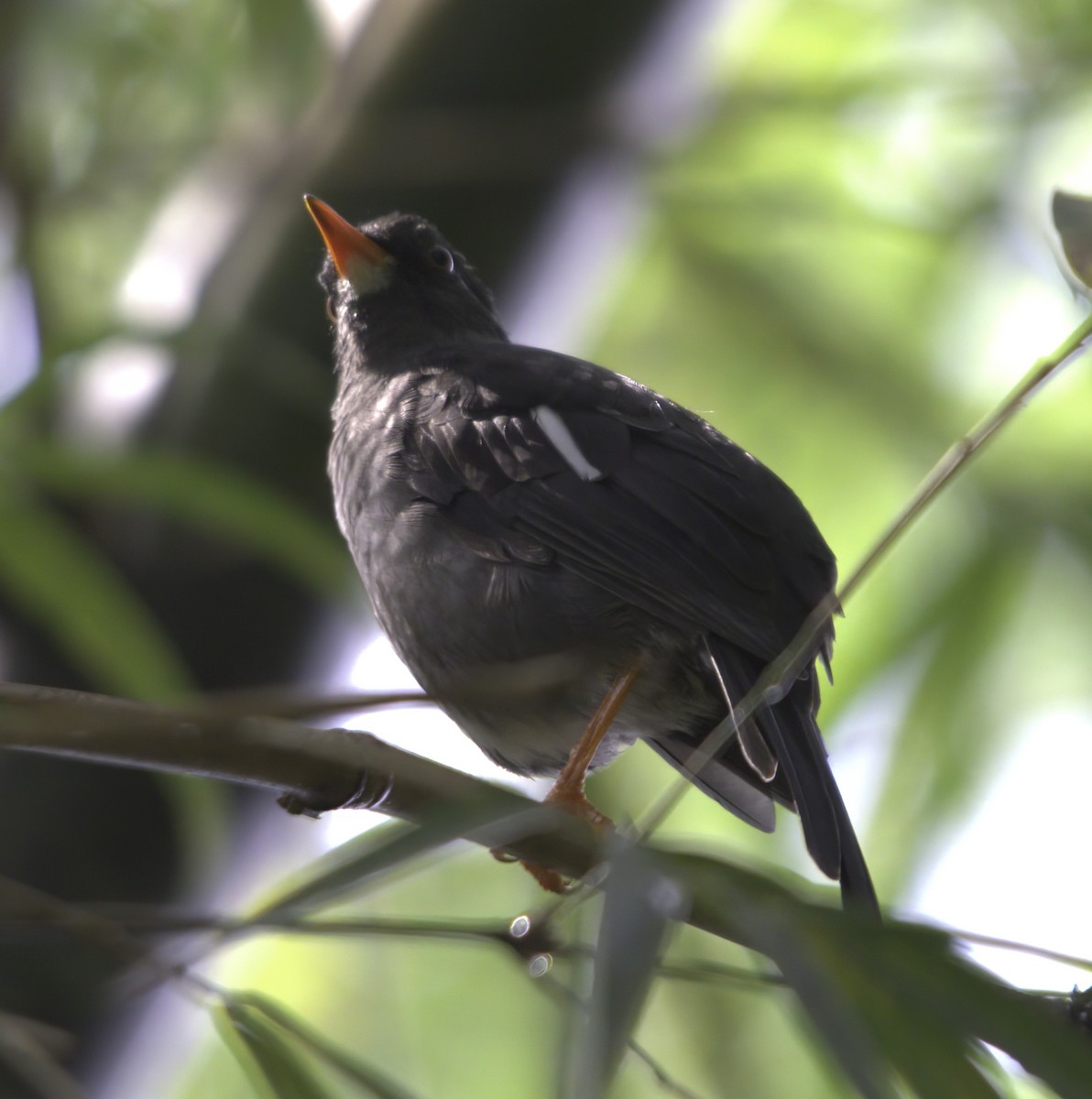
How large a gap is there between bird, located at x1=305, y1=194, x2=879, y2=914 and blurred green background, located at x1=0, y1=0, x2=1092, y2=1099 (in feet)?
1.25

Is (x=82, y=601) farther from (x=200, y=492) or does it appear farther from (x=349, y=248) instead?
(x=349, y=248)

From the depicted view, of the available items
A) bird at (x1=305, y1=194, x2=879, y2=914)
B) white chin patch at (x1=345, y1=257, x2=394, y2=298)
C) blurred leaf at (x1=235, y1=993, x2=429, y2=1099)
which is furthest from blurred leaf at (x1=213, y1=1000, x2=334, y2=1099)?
white chin patch at (x1=345, y1=257, x2=394, y2=298)

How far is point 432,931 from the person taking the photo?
1420 millimetres

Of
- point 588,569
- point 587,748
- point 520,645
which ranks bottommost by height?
point 587,748

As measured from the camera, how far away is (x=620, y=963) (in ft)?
3.94

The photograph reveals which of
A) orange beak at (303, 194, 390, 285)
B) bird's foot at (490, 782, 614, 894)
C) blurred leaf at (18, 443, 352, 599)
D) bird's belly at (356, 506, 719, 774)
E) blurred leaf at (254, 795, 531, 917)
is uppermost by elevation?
orange beak at (303, 194, 390, 285)


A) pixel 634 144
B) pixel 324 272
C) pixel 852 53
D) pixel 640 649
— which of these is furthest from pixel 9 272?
pixel 852 53

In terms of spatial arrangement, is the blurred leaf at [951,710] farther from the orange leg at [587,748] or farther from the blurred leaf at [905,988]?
the blurred leaf at [905,988]

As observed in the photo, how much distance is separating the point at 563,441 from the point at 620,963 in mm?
1603

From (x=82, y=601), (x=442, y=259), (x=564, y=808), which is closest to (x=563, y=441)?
(x=564, y=808)

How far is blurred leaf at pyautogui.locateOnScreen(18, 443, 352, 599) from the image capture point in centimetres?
272

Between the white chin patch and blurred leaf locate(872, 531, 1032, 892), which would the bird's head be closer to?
the white chin patch

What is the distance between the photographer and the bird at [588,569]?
2439 mm

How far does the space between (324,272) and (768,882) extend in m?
2.62
